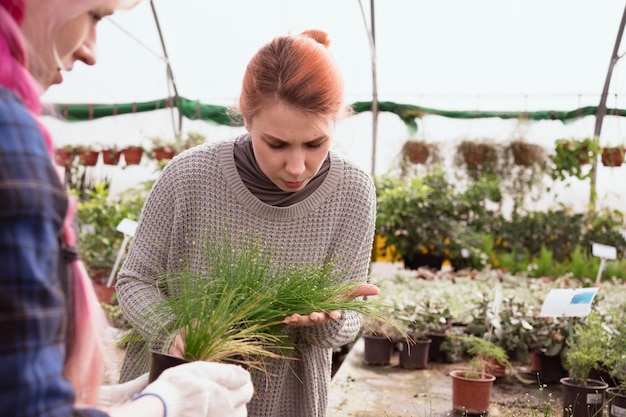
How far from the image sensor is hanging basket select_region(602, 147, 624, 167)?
328 inches

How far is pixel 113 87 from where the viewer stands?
924cm

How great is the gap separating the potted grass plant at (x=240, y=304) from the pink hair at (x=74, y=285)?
1.49 ft

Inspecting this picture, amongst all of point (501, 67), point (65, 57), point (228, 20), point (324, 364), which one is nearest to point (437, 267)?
point (501, 67)

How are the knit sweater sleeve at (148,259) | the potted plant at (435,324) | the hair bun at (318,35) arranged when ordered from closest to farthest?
the knit sweater sleeve at (148,259) < the hair bun at (318,35) < the potted plant at (435,324)

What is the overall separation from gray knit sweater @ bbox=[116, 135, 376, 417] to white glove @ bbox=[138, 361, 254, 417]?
0.68 metres

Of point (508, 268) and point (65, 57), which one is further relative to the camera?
point (508, 268)

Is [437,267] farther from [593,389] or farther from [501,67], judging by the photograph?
[593,389]

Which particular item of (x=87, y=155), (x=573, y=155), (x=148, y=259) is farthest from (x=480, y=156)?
(x=148, y=259)

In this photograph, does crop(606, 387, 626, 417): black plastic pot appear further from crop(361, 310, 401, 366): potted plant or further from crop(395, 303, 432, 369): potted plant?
crop(361, 310, 401, 366): potted plant

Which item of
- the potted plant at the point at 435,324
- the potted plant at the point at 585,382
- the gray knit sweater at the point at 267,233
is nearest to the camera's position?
the gray knit sweater at the point at 267,233

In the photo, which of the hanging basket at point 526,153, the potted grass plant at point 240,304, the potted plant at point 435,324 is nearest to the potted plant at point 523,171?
the hanging basket at point 526,153

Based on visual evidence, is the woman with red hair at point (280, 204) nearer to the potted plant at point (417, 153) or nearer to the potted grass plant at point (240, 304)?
the potted grass plant at point (240, 304)

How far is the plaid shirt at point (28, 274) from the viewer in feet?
2.06

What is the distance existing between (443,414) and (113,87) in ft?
22.3
